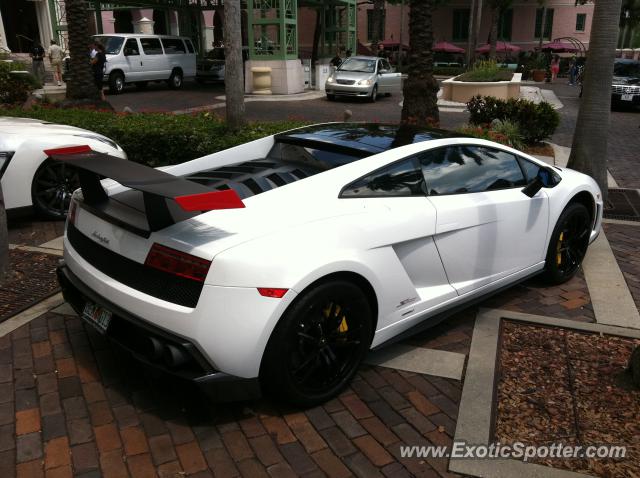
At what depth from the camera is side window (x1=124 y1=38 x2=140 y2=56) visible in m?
21.3

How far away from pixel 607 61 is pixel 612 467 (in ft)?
18.8

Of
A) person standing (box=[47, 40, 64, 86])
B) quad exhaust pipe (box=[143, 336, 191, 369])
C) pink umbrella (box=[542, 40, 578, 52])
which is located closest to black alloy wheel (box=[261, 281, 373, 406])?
quad exhaust pipe (box=[143, 336, 191, 369])

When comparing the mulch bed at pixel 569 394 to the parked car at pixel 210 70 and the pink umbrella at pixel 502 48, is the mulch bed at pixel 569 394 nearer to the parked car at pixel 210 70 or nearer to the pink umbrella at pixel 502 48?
the parked car at pixel 210 70

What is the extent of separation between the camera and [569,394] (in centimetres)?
337

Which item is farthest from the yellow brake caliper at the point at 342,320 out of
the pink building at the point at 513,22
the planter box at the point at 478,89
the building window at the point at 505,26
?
the building window at the point at 505,26

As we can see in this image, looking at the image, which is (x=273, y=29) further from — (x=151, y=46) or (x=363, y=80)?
(x=363, y=80)

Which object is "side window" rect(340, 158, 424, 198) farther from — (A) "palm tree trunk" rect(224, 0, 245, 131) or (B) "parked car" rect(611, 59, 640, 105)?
(B) "parked car" rect(611, 59, 640, 105)

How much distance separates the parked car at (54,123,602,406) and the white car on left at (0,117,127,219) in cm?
248

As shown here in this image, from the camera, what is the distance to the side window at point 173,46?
2295 centimetres

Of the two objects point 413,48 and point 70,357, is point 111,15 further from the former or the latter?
point 70,357

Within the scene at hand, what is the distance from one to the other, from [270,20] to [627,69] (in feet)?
42.8

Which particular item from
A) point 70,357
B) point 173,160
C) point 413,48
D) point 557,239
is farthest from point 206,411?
point 413,48

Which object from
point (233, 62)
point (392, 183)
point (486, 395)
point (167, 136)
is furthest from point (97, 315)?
point (233, 62)

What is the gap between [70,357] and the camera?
3666 mm
